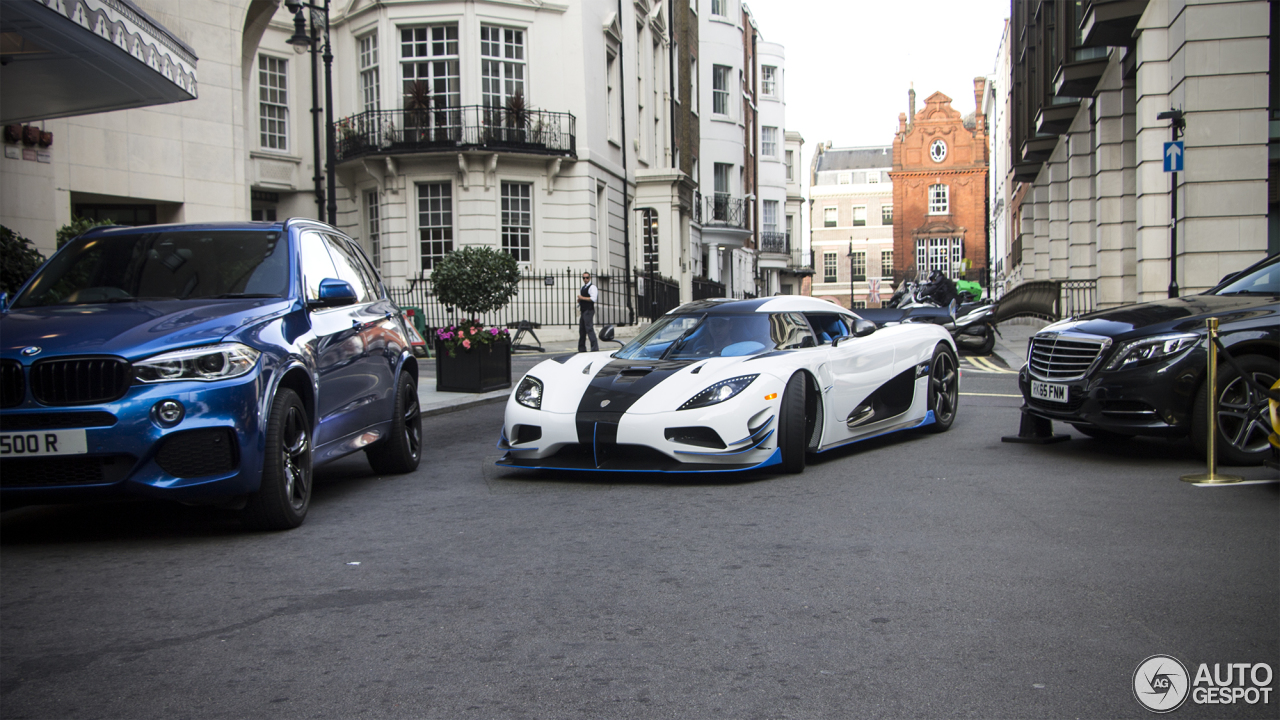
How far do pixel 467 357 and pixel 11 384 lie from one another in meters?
8.68

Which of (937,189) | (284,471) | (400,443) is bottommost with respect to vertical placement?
(400,443)

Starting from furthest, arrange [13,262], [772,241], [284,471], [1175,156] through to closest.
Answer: [772,241], [1175,156], [13,262], [284,471]

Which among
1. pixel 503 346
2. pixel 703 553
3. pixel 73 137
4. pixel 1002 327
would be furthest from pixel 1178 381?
pixel 1002 327

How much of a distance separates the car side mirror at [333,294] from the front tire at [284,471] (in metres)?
0.66

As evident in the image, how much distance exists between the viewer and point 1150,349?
23.3 feet

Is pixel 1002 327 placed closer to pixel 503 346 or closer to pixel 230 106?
pixel 503 346

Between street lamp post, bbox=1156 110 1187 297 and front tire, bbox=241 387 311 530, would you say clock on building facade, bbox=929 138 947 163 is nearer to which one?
street lamp post, bbox=1156 110 1187 297

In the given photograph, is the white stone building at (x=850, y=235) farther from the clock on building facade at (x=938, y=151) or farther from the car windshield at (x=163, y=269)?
the car windshield at (x=163, y=269)

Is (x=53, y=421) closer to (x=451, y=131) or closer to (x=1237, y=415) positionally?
(x=1237, y=415)

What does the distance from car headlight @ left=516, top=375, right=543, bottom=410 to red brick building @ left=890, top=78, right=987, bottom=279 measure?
8177cm

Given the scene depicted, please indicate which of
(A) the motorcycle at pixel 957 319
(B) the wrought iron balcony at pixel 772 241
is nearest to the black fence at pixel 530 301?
(A) the motorcycle at pixel 957 319

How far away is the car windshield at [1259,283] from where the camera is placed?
25.4 feet

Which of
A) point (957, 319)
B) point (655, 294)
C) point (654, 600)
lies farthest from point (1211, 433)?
point (655, 294)

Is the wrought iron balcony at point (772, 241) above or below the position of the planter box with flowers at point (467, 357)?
above
